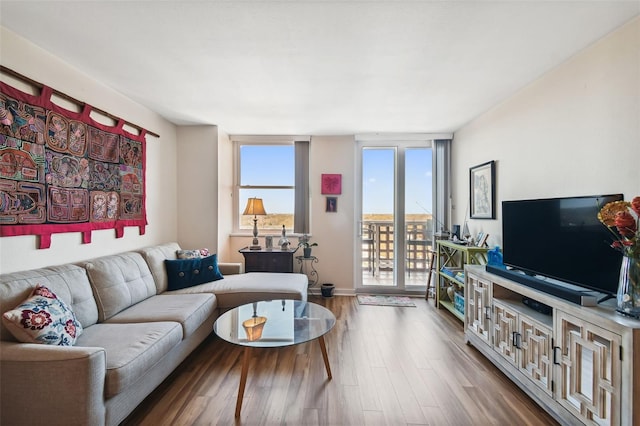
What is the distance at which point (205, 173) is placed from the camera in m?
3.71

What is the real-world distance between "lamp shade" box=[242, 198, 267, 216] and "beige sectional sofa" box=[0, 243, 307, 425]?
1.05 meters

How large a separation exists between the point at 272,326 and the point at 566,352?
6.11 ft

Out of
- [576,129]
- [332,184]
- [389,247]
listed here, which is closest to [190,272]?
[332,184]

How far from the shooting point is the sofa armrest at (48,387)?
1322 mm

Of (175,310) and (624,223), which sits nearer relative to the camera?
(624,223)

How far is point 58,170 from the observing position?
204cm

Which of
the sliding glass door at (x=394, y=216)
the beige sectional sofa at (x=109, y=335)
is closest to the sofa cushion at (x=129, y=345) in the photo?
the beige sectional sofa at (x=109, y=335)

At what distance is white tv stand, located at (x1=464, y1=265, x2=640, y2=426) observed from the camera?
127 centimetres

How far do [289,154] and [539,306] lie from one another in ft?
11.5

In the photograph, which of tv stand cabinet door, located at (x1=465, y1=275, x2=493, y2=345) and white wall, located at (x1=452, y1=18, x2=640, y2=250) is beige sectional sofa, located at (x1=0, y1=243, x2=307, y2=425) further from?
white wall, located at (x1=452, y1=18, x2=640, y2=250)

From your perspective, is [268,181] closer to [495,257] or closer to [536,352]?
[495,257]

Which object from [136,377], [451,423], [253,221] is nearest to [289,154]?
[253,221]

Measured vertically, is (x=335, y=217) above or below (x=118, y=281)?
above

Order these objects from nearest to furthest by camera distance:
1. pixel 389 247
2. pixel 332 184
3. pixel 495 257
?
pixel 495 257 → pixel 332 184 → pixel 389 247
